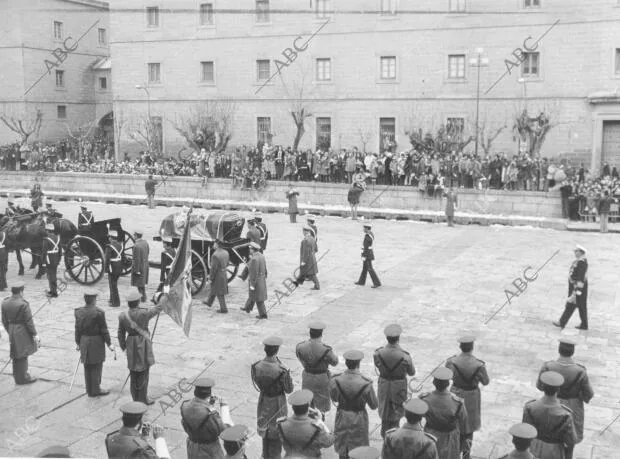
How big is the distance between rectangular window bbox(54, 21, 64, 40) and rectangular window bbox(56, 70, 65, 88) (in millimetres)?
2223

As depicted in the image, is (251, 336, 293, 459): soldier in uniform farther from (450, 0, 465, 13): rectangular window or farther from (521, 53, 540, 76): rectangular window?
(450, 0, 465, 13): rectangular window

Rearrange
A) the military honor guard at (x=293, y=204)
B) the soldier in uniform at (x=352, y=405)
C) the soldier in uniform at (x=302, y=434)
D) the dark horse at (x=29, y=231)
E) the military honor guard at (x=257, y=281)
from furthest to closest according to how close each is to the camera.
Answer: the military honor guard at (x=293, y=204)
the dark horse at (x=29, y=231)
the military honor guard at (x=257, y=281)
the soldier in uniform at (x=352, y=405)
the soldier in uniform at (x=302, y=434)

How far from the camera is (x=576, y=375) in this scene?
8227 millimetres

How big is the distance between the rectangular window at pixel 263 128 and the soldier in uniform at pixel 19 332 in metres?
30.8

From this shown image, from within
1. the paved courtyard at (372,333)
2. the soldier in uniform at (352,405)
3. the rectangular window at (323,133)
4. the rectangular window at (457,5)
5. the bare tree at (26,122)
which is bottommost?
the paved courtyard at (372,333)

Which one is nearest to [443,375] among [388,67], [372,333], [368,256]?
[372,333]

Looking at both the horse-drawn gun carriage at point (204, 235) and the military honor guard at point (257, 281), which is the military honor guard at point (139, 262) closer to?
the horse-drawn gun carriage at point (204, 235)

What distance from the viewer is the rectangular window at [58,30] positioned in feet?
163

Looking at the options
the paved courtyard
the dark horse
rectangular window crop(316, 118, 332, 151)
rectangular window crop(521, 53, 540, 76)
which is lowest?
the paved courtyard

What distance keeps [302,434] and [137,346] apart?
12.9ft

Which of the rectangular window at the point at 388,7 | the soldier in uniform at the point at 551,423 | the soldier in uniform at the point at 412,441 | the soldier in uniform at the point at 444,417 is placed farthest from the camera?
the rectangular window at the point at 388,7

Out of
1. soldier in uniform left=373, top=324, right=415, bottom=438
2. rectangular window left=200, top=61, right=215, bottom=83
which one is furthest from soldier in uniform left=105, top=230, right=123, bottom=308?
rectangular window left=200, top=61, right=215, bottom=83

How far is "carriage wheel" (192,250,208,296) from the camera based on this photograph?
15.9m

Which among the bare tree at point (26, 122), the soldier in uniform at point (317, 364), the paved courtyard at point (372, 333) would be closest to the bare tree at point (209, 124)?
the bare tree at point (26, 122)
